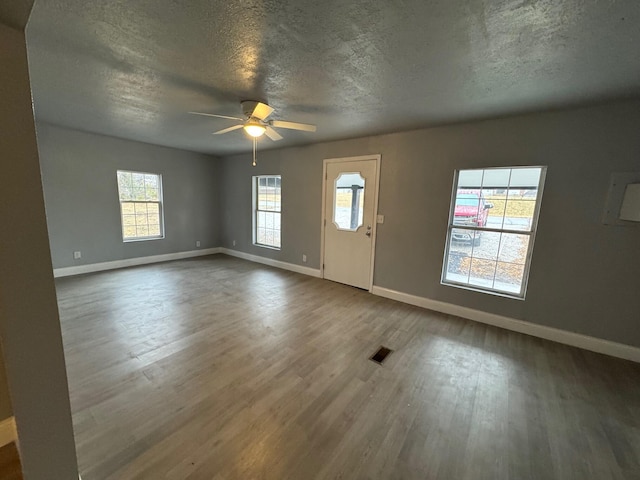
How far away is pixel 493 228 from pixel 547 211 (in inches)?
20.5

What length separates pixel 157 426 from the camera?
5.23 ft

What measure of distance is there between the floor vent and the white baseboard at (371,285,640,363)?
1347 mm

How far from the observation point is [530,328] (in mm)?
2914

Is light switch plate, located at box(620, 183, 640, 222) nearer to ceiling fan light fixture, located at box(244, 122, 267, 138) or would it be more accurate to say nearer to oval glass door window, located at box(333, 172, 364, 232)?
oval glass door window, located at box(333, 172, 364, 232)

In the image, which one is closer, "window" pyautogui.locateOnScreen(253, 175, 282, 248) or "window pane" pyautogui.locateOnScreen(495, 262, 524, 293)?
"window pane" pyautogui.locateOnScreen(495, 262, 524, 293)

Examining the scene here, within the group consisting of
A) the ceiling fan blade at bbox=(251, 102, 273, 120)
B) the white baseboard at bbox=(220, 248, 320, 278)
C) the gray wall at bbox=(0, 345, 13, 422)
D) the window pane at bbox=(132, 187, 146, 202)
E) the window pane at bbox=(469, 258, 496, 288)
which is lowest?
the white baseboard at bbox=(220, 248, 320, 278)

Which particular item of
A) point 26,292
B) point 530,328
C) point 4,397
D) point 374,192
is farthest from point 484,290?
point 4,397

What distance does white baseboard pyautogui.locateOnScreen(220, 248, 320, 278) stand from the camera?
4.90 metres

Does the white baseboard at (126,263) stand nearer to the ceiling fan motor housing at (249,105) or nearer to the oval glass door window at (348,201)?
the oval glass door window at (348,201)

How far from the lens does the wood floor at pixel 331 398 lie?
56.2 inches

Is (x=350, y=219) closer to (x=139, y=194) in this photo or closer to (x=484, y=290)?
(x=484, y=290)

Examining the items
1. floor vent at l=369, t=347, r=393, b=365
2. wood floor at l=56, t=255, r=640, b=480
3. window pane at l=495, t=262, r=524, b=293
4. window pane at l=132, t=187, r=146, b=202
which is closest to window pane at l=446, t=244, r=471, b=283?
window pane at l=495, t=262, r=524, b=293

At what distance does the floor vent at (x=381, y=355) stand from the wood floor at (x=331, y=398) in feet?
0.24

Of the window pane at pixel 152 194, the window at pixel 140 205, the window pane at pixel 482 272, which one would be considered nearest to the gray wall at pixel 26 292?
the window pane at pixel 482 272
